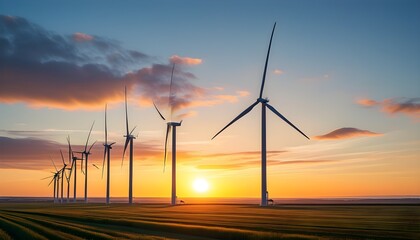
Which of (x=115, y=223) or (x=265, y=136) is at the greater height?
(x=265, y=136)

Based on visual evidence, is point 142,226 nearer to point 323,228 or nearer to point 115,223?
point 115,223

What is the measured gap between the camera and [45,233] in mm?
51406

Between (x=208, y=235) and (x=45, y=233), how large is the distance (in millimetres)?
16252

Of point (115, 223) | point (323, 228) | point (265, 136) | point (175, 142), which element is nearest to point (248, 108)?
point (265, 136)

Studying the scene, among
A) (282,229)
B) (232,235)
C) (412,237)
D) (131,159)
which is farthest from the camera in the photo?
(131,159)

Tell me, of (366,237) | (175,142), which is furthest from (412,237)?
(175,142)

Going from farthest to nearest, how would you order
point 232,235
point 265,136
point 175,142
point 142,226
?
point 175,142, point 265,136, point 142,226, point 232,235

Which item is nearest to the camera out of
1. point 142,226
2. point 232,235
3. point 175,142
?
point 232,235

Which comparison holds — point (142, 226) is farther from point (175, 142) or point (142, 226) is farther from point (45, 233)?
point (175, 142)

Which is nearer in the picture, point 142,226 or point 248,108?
point 142,226

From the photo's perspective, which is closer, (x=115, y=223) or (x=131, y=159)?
(x=115, y=223)

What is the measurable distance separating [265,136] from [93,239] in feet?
219

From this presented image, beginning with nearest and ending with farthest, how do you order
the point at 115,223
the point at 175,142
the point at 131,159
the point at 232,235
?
the point at 232,235
the point at 115,223
the point at 175,142
the point at 131,159

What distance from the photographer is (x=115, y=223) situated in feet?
220
